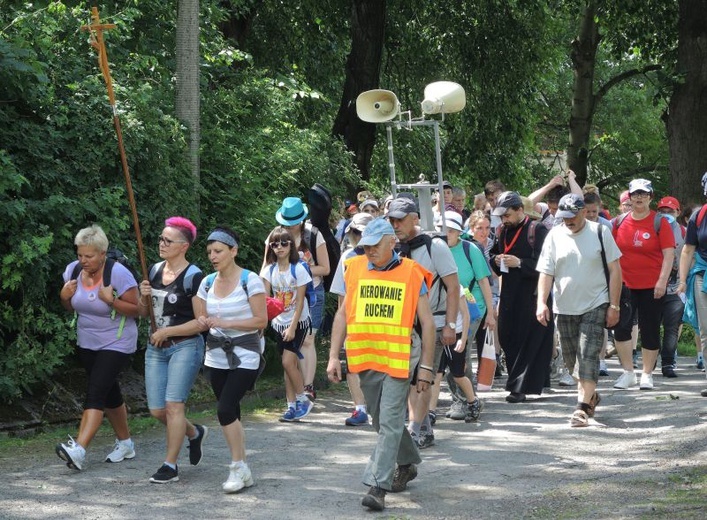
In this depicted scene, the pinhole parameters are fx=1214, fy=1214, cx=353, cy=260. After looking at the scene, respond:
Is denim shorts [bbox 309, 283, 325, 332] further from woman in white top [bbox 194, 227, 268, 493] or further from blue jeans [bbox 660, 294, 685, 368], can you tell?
blue jeans [bbox 660, 294, 685, 368]

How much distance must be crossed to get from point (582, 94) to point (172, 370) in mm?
22203

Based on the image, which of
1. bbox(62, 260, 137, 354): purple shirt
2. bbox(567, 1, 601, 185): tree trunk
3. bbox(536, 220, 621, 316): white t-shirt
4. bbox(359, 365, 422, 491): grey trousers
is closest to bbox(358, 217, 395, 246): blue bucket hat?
bbox(359, 365, 422, 491): grey trousers

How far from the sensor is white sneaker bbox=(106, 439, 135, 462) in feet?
27.9

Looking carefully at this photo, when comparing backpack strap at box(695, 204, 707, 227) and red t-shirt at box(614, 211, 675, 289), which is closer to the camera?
backpack strap at box(695, 204, 707, 227)

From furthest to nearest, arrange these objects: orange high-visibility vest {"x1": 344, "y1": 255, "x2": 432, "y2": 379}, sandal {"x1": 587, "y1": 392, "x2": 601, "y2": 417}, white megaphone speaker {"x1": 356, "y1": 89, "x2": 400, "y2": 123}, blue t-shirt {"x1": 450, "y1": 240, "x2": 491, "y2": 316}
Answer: white megaphone speaker {"x1": 356, "y1": 89, "x2": 400, "y2": 123} → blue t-shirt {"x1": 450, "y1": 240, "x2": 491, "y2": 316} → sandal {"x1": 587, "y1": 392, "x2": 601, "y2": 417} → orange high-visibility vest {"x1": 344, "y1": 255, "x2": 432, "y2": 379}

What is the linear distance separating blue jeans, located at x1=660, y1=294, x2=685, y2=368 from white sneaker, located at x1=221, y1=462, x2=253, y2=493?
702cm

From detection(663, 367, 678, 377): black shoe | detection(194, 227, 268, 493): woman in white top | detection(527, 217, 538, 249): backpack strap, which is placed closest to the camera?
detection(194, 227, 268, 493): woman in white top

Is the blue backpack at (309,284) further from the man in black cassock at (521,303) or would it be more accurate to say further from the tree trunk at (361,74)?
the tree trunk at (361,74)

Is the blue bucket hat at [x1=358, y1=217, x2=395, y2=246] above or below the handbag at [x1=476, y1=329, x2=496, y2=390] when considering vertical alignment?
above

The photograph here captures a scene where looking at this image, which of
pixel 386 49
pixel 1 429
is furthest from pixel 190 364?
pixel 386 49

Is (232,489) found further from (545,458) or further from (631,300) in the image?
(631,300)

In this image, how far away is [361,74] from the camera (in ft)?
62.6

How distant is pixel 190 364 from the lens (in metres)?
7.95

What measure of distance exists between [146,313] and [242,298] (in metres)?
0.85
